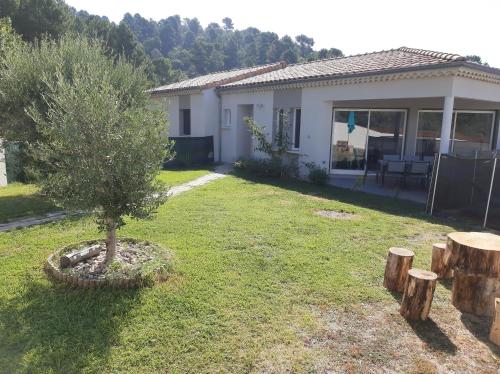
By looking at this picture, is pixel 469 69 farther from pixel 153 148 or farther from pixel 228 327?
pixel 228 327

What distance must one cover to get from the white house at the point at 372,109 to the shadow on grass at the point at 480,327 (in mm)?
7451

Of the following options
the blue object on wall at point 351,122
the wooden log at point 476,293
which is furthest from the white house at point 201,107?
the wooden log at point 476,293

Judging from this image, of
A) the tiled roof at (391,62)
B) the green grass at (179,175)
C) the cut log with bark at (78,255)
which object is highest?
the tiled roof at (391,62)

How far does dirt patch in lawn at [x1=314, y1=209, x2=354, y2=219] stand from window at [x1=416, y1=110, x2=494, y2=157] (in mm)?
7723

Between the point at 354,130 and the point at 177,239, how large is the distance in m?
9.80

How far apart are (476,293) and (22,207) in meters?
9.50

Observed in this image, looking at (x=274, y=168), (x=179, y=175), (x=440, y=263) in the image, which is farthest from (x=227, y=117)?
(x=440, y=263)

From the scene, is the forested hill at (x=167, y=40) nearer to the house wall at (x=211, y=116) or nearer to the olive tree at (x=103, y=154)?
the house wall at (x=211, y=116)

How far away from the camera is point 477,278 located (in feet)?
15.4

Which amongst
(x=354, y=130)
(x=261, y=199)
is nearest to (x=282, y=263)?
(x=261, y=199)

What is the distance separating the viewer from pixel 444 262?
5.49m

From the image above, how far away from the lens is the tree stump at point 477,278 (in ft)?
15.2

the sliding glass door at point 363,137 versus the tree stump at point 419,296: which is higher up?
the sliding glass door at point 363,137

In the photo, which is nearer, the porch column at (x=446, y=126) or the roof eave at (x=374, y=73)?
the roof eave at (x=374, y=73)
